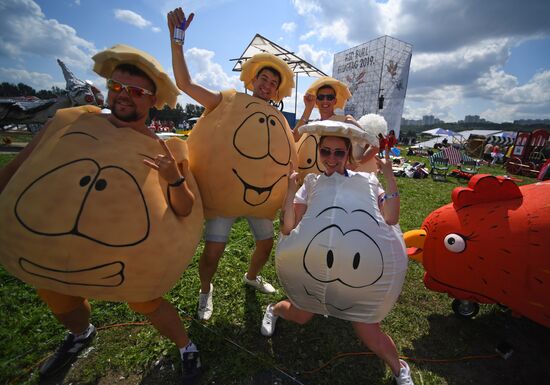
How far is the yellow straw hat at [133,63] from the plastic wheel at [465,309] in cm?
339

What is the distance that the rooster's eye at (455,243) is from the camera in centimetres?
228

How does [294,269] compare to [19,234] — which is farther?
[294,269]

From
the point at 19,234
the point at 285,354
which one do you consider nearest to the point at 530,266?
the point at 285,354

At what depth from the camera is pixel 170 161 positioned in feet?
5.29

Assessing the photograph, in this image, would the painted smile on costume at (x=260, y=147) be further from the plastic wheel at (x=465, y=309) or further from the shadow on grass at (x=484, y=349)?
the plastic wheel at (x=465, y=309)

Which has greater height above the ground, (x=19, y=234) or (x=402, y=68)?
(x=402, y=68)

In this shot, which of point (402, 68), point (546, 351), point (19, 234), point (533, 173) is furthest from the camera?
point (402, 68)

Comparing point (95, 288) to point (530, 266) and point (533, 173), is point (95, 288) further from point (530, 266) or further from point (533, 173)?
point (533, 173)

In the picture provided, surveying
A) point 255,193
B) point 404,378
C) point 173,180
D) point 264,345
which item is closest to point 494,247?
point 404,378

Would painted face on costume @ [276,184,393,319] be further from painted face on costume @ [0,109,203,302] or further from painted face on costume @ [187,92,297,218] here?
painted face on costume @ [0,109,203,302]

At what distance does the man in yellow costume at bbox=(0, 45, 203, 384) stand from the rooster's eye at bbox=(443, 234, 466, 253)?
2.12 m

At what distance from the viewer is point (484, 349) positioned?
2488mm

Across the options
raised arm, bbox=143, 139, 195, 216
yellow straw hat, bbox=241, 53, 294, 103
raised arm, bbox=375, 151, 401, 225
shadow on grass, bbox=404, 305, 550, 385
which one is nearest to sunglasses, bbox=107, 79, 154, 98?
raised arm, bbox=143, 139, 195, 216

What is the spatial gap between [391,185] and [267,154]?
986 mm
